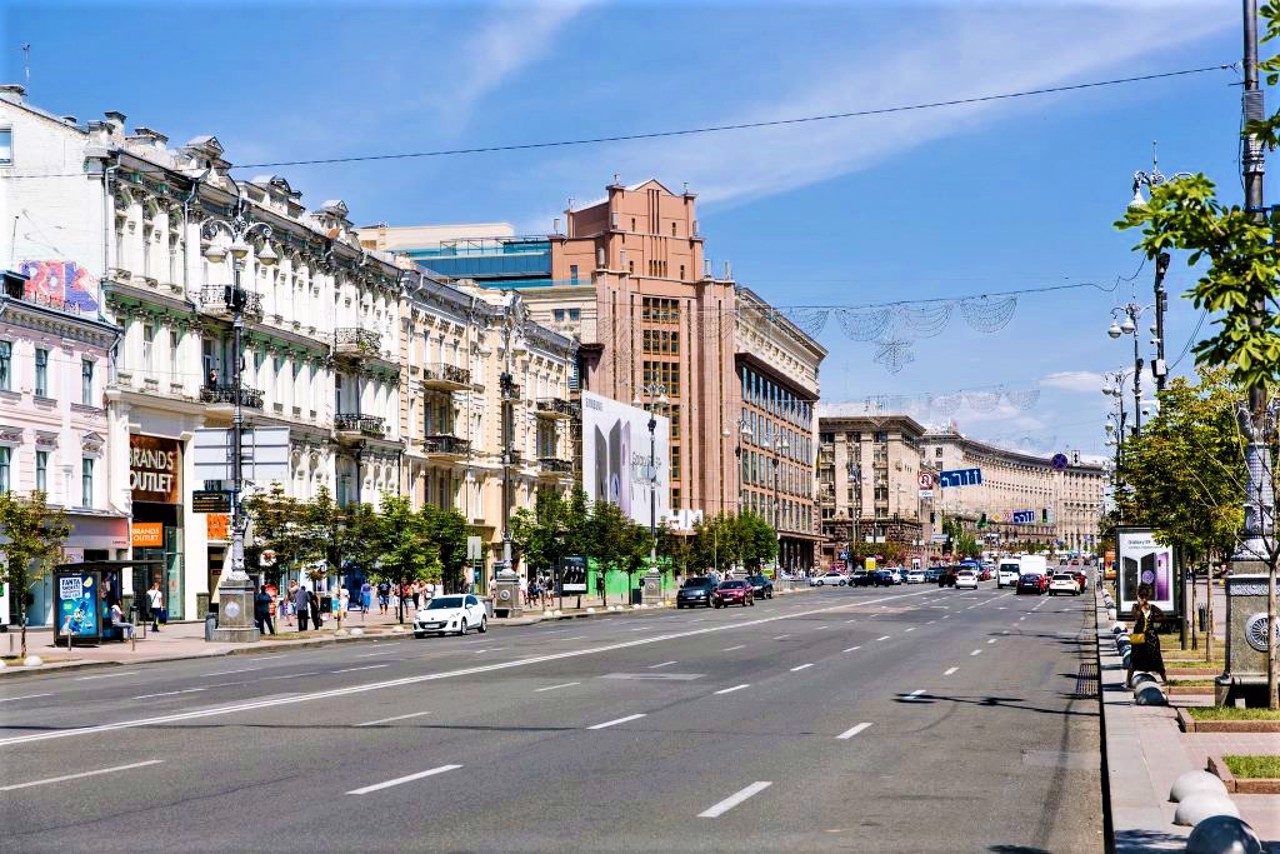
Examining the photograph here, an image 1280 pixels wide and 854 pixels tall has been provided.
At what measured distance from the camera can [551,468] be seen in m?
97.9

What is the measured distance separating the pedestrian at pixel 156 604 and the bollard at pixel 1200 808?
4493 centimetres

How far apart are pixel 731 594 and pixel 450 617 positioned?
3061cm

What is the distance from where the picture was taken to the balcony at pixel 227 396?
58.5 m

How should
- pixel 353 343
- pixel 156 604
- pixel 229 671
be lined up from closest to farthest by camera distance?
→ pixel 229 671, pixel 156 604, pixel 353 343

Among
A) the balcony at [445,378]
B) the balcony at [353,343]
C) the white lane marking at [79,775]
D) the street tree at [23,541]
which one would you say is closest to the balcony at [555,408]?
the balcony at [445,378]

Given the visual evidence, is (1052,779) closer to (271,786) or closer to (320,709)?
(271,786)

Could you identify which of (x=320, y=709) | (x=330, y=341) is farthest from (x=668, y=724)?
(x=330, y=341)

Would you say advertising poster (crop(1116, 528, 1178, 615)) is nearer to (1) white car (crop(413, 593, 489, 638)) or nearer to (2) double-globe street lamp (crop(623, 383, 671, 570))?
(1) white car (crop(413, 593, 489, 638))

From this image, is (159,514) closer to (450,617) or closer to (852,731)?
(450,617)

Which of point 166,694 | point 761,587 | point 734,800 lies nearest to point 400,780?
point 734,800

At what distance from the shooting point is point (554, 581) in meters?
92.1

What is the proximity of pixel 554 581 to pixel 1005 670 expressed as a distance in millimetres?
62129

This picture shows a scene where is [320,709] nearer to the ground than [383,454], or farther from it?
nearer to the ground

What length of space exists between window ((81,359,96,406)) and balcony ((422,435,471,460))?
91.6 ft
